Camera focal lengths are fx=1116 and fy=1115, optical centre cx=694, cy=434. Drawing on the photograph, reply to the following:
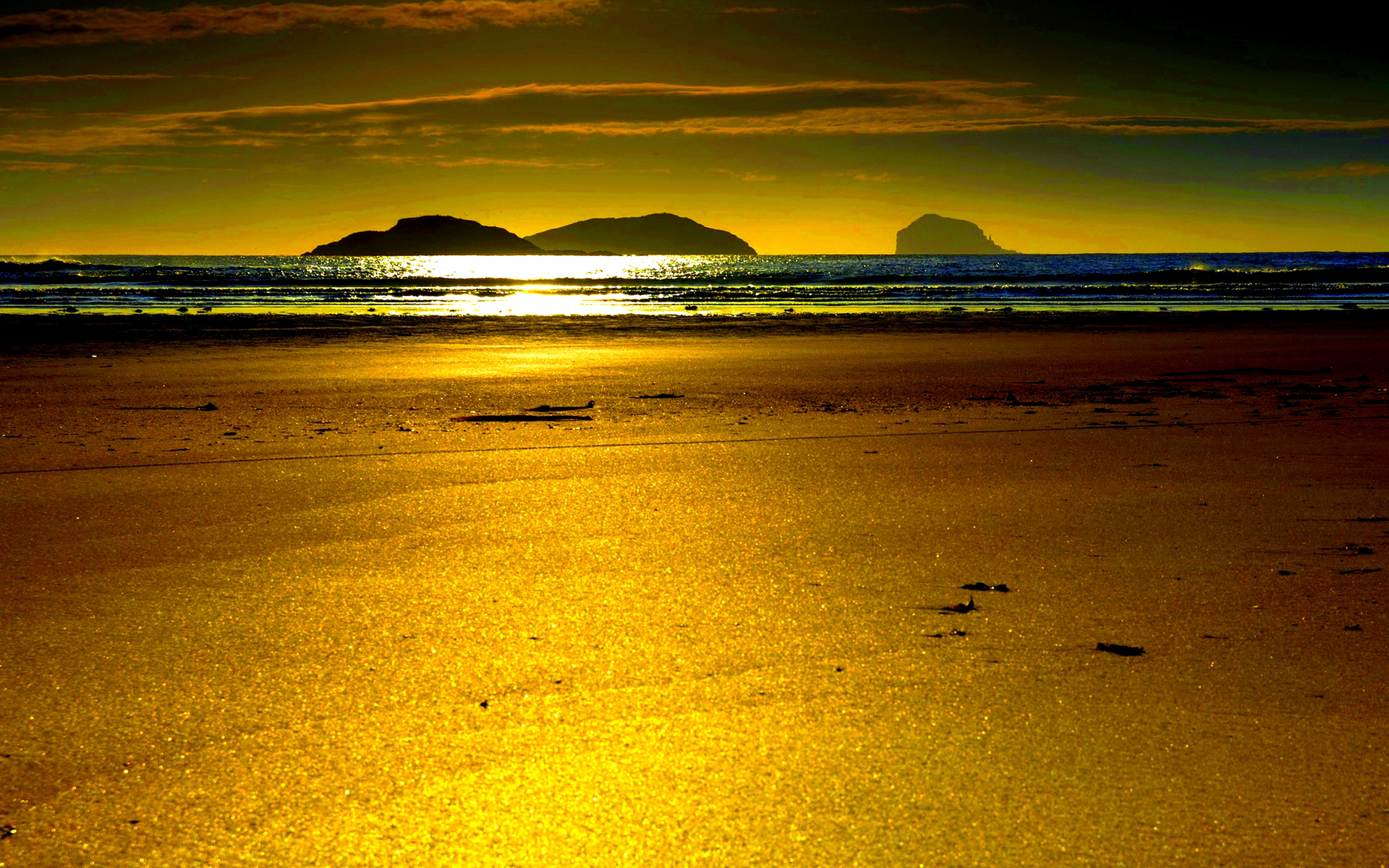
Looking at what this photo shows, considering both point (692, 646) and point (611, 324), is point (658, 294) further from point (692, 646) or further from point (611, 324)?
point (692, 646)

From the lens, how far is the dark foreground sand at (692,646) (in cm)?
240

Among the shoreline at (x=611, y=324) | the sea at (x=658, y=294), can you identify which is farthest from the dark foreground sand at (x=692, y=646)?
the sea at (x=658, y=294)

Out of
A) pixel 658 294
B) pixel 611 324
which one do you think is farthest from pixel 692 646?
pixel 658 294

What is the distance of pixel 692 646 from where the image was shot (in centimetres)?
352

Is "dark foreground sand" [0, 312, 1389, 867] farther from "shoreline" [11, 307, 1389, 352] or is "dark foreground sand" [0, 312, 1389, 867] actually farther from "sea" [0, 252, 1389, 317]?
"sea" [0, 252, 1389, 317]

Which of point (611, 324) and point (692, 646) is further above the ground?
point (611, 324)

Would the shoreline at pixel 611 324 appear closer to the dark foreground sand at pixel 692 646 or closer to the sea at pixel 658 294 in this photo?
the sea at pixel 658 294

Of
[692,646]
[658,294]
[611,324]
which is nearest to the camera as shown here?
[692,646]

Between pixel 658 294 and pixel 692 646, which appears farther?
pixel 658 294

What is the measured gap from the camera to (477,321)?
2391cm

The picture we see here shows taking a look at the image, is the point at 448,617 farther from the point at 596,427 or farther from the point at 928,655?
the point at 596,427

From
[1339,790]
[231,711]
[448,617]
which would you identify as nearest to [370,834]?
[231,711]

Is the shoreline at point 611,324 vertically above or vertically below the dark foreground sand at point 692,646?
above

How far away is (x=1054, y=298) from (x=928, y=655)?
37260 mm
